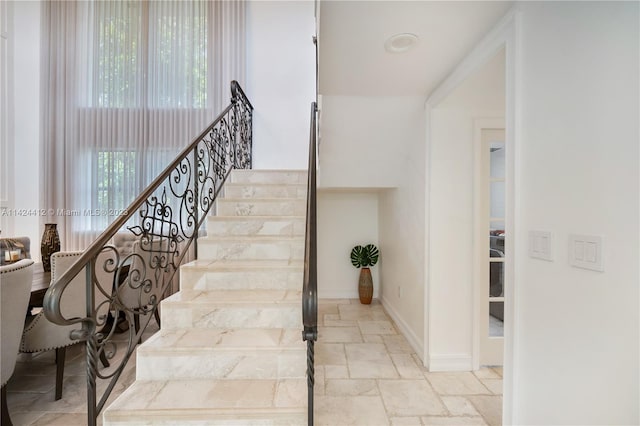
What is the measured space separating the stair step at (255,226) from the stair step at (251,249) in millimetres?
204

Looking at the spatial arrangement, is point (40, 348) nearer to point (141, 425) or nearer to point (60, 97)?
point (141, 425)

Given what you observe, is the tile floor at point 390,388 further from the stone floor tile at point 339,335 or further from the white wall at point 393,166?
the white wall at point 393,166

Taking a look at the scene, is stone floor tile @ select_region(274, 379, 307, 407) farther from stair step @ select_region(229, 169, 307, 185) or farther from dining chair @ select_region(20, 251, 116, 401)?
stair step @ select_region(229, 169, 307, 185)

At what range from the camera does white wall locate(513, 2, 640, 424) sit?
2.78 feet

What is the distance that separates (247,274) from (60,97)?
4.34 m

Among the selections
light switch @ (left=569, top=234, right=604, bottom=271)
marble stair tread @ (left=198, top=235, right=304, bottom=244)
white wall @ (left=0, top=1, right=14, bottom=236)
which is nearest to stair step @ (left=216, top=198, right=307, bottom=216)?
marble stair tread @ (left=198, top=235, right=304, bottom=244)

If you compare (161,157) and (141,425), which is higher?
(161,157)

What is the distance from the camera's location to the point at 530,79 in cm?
120

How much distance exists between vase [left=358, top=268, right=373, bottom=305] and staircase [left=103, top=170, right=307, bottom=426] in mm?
1589

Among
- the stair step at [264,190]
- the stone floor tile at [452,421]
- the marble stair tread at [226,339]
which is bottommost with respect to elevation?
the stone floor tile at [452,421]

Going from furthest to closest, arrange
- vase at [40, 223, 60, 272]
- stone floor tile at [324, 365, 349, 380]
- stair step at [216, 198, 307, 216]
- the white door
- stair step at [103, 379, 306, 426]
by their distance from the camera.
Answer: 1. stair step at [216, 198, 307, 216]
2. vase at [40, 223, 60, 272]
3. the white door
4. stone floor tile at [324, 365, 349, 380]
5. stair step at [103, 379, 306, 426]

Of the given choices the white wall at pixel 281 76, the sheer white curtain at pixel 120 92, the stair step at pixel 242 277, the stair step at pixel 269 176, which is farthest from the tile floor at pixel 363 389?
the white wall at pixel 281 76

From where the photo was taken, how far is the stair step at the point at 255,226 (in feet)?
8.48

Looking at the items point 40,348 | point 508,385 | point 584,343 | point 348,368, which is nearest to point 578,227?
point 584,343
